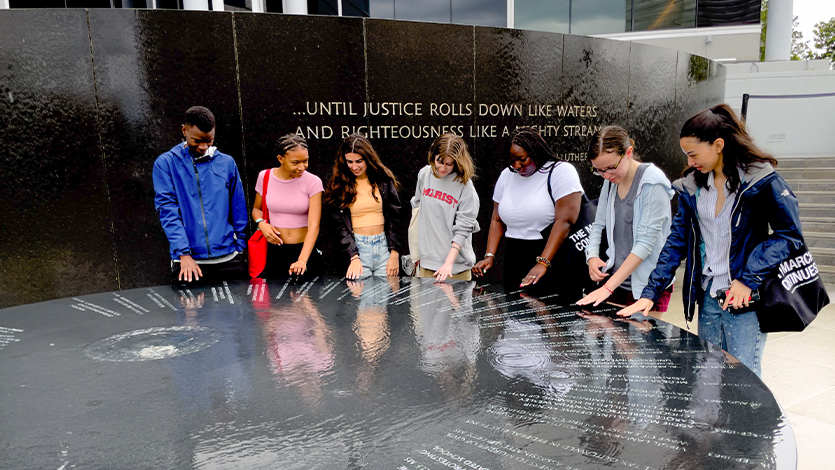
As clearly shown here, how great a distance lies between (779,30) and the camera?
1741cm

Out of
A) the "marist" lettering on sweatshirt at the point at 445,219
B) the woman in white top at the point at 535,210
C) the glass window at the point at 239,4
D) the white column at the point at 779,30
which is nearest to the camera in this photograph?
the woman in white top at the point at 535,210

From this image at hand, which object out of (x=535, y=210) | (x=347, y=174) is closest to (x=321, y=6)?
(x=347, y=174)

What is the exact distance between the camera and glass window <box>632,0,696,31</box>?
1962 centimetres

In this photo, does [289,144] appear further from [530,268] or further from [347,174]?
[530,268]

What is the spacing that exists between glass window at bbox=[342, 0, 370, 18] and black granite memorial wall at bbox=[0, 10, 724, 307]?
12583 mm

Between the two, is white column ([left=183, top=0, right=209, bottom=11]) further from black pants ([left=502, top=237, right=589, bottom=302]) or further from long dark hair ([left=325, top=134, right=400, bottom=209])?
black pants ([left=502, top=237, right=589, bottom=302])

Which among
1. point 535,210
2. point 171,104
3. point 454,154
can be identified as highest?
point 171,104

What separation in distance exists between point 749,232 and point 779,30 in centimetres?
1941

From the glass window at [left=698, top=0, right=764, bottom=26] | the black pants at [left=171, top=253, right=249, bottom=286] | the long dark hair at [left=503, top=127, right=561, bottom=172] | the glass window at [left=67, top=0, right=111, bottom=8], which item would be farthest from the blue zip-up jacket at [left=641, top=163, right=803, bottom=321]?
the glass window at [left=698, top=0, right=764, bottom=26]

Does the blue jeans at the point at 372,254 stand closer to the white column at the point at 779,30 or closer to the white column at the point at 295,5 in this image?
the white column at the point at 295,5

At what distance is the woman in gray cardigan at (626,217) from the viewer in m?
2.53

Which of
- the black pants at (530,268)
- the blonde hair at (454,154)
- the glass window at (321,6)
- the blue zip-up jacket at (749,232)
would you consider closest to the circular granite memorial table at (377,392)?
the blue zip-up jacket at (749,232)

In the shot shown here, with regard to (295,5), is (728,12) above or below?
above

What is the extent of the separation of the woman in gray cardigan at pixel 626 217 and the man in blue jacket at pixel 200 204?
6.84 ft
